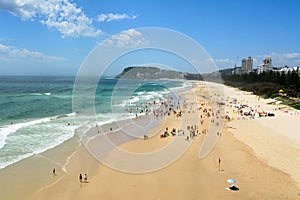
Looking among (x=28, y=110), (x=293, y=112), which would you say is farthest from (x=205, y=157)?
(x=28, y=110)

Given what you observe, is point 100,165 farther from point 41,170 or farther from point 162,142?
point 162,142

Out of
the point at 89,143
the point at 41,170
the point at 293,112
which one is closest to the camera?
the point at 41,170

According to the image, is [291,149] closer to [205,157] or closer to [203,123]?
[205,157]

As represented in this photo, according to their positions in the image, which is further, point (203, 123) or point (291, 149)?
point (203, 123)

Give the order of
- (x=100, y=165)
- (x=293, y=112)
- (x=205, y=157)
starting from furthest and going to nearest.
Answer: (x=293, y=112)
(x=205, y=157)
(x=100, y=165)

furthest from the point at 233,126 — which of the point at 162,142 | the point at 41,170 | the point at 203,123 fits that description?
the point at 41,170

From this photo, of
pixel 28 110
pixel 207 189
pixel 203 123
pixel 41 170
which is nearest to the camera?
pixel 207 189
